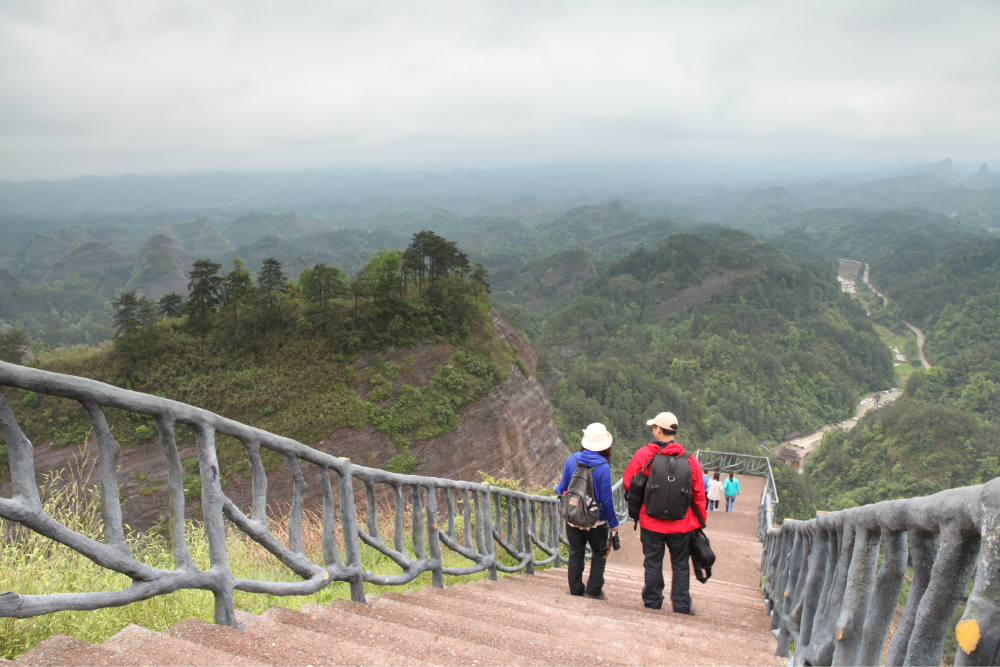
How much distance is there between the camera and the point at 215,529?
6.93ft

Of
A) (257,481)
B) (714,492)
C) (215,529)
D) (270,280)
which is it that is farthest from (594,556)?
(270,280)

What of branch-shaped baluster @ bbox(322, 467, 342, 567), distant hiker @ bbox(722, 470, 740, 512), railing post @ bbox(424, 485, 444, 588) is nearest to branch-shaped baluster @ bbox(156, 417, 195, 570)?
branch-shaped baluster @ bbox(322, 467, 342, 567)

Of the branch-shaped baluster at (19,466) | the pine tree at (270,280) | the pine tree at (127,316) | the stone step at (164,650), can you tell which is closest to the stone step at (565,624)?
the stone step at (164,650)

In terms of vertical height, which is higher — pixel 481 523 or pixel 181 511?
pixel 181 511

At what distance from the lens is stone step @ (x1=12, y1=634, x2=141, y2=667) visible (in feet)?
4.95

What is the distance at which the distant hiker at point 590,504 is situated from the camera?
14.6 ft

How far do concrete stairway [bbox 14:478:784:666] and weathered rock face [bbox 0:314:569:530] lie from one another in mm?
15487

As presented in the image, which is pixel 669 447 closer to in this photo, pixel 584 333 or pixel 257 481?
pixel 257 481

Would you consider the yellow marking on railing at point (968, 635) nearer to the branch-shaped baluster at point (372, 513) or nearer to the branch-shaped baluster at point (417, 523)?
the branch-shaped baluster at point (372, 513)

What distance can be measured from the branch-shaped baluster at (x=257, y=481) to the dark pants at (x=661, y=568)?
3229 mm

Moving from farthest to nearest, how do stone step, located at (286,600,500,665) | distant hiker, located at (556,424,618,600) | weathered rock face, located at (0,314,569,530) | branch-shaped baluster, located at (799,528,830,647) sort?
1. weathered rock face, located at (0,314,569,530)
2. distant hiker, located at (556,424,618,600)
3. branch-shaped baluster, located at (799,528,830,647)
4. stone step, located at (286,600,500,665)

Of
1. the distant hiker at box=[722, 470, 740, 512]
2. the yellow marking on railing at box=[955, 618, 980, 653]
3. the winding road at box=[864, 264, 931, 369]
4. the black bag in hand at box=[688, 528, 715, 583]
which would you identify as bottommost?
the winding road at box=[864, 264, 931, 369]

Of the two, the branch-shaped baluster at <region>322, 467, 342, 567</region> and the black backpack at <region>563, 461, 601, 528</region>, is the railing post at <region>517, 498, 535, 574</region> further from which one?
the branch-shaped baluster at <region>322, 467, 342, 567</region>

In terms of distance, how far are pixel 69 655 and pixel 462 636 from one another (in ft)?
5.51
